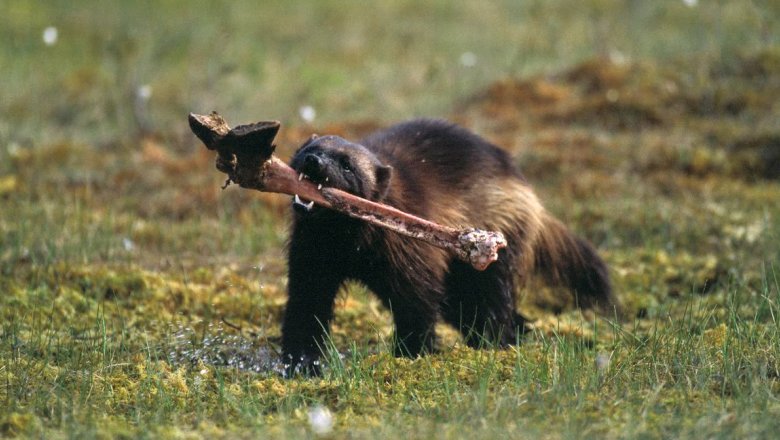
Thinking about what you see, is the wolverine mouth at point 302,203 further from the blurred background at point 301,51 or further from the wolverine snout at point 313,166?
the blurred background at point 301,51

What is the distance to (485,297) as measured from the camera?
560 centimetres

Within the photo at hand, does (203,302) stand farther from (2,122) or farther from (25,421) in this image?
(2,122)

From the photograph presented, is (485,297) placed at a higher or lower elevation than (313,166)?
lower

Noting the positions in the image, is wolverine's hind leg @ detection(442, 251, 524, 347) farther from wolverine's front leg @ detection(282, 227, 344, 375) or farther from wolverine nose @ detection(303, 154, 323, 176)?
wolverine nose @ detection(303, 154, 323, 176)

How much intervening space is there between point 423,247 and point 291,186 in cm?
92

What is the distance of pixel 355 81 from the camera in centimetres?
1463

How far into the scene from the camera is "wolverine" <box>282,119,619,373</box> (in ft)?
16.5

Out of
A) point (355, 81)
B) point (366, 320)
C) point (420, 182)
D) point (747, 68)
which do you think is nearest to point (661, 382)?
point (420, 182)

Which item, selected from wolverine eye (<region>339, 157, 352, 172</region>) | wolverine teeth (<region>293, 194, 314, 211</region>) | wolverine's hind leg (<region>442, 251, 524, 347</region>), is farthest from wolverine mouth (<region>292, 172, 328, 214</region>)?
wolverine's hind leg (<region>442, 251, 524, 347</region>)

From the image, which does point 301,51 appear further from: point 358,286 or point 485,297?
point 485,297

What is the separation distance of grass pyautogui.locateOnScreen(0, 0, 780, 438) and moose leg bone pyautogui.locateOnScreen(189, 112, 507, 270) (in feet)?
1.64

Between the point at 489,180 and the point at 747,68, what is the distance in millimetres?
6575

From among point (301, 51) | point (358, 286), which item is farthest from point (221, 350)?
point (301, 51)

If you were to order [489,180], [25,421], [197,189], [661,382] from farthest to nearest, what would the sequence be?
[197,189], [489,180], [661,382], [25,421]
